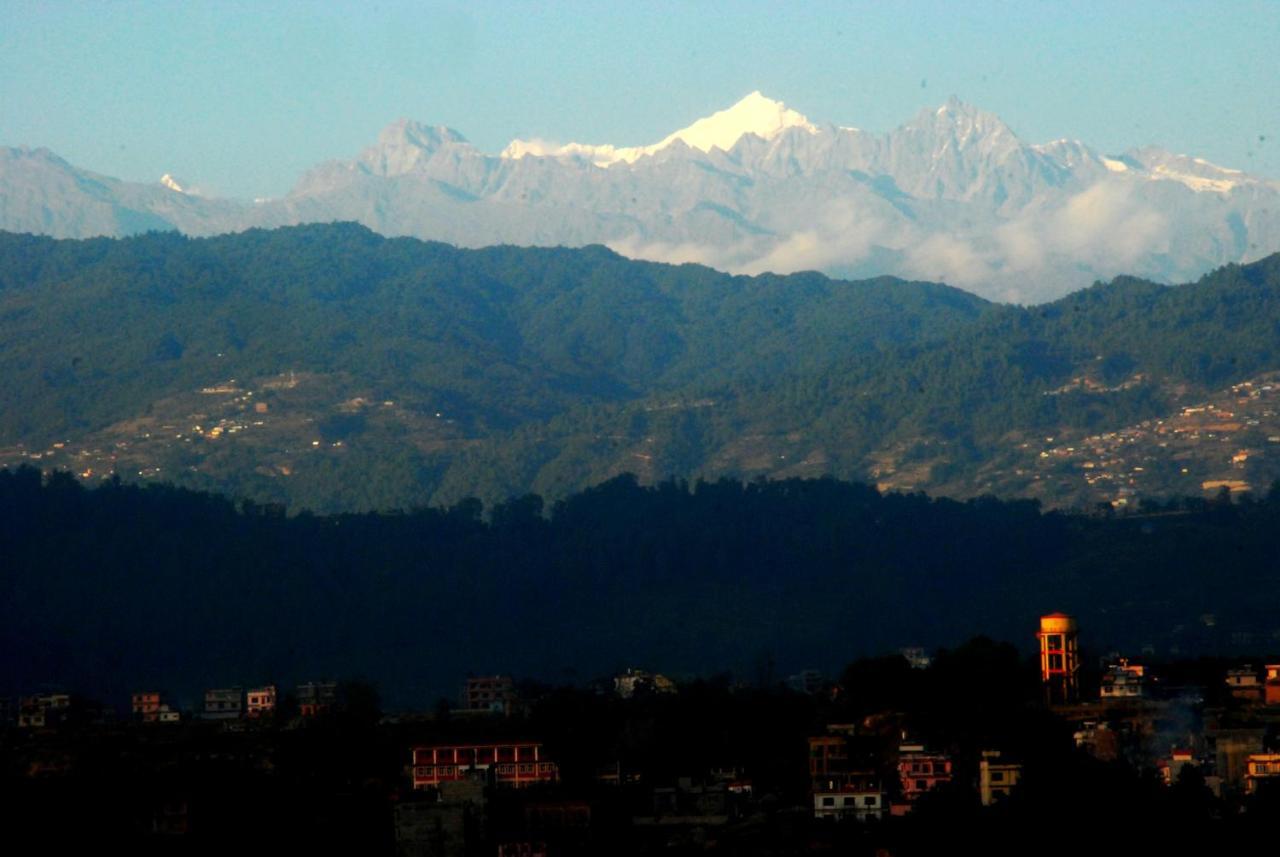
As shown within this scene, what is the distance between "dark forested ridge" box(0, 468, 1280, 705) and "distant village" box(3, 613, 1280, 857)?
3150 cm

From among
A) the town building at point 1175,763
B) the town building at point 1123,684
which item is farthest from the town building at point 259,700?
the town building at point 1175,763

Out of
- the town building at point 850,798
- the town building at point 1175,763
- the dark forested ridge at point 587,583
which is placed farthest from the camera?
the dark forested ridge at point 587,583

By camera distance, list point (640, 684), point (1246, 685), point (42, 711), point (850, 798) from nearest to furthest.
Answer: point (850, 798) → point (1246, 685) → point (42, 711) → point (640, 684)

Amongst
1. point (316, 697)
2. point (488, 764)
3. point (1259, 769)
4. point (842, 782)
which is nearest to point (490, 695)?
point (316, 697)

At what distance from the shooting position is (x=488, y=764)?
8262cm

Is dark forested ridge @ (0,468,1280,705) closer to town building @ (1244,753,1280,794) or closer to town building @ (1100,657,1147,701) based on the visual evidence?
town building @ (1100,657,1147,701)

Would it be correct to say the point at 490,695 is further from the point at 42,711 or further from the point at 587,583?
the point at 587,583

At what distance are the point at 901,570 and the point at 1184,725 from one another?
84.3 meters

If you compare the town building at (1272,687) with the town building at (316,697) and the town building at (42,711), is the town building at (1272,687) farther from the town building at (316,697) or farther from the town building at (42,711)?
the town building at (42,711)

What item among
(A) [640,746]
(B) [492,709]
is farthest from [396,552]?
(A) [640,746]

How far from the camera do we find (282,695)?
120 metres

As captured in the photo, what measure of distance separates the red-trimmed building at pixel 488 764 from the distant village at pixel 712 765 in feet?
0.21

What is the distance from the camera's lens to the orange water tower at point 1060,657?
9088cm

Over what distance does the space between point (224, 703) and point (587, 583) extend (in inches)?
2042
